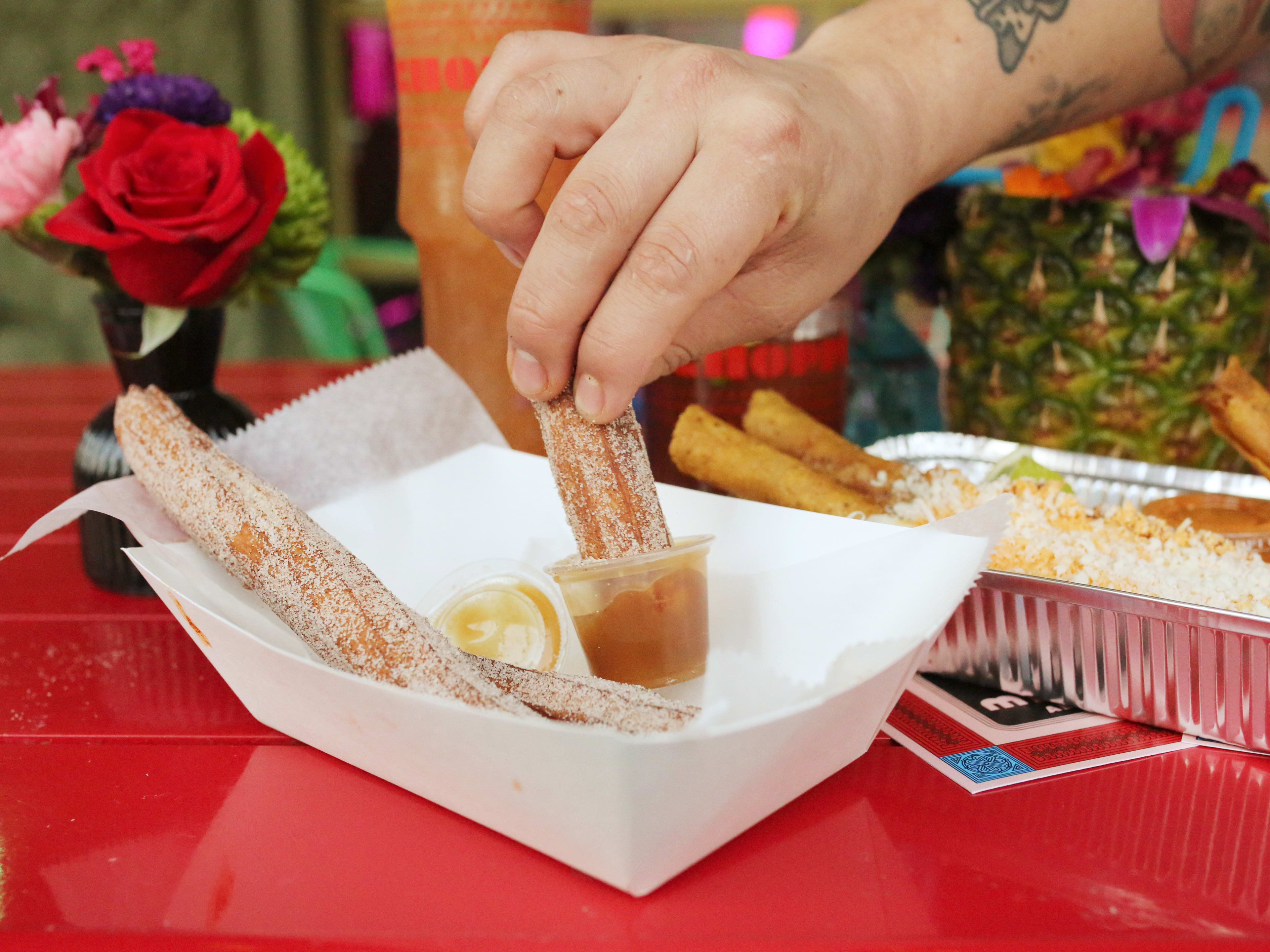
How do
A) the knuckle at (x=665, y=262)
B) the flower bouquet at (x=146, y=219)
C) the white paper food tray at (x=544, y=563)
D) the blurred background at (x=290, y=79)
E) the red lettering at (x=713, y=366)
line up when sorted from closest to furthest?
the white paper food tray at (x=544, y=563) < the knuckle at (x=665, y=262) < the flower bouquet at (x=146, y=219) < the red lettering at (x=713, y=366) < the blurred background at (x=290, y=79)

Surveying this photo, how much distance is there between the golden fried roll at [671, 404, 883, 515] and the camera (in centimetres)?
74

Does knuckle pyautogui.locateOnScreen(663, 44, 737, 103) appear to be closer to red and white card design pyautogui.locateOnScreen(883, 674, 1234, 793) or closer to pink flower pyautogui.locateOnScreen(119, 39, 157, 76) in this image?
red and white card design pyautogui.locateOnScreen(883, 674, 1234, 793)

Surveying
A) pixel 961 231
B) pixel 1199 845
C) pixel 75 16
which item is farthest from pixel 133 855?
pixel 75 16

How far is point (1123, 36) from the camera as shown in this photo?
0.89m

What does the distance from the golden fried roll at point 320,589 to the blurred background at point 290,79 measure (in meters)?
2.03

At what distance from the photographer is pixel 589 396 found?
552mm

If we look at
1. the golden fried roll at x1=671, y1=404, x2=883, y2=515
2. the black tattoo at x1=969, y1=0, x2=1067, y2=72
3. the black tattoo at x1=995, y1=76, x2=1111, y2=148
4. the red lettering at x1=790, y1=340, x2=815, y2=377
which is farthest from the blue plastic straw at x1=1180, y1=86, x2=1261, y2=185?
the golden fried roll at x1=671, y1=404, x2=883, y2=515

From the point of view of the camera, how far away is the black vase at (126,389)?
0.75 meters

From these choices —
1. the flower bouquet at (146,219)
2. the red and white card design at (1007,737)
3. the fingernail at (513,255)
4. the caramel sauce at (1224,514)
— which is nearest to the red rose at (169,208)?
the flower bouquet at (146,219)

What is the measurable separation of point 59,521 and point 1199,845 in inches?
24.7

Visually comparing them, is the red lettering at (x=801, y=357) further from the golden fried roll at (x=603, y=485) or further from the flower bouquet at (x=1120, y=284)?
the golden fried roll at (x=603, y=485)

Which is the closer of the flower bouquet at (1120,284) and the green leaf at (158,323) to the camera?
the green leaf at (158,323)

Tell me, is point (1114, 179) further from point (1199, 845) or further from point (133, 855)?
point (133, 855)

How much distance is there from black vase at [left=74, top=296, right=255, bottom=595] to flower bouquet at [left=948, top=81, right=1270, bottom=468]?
758 millimetres
